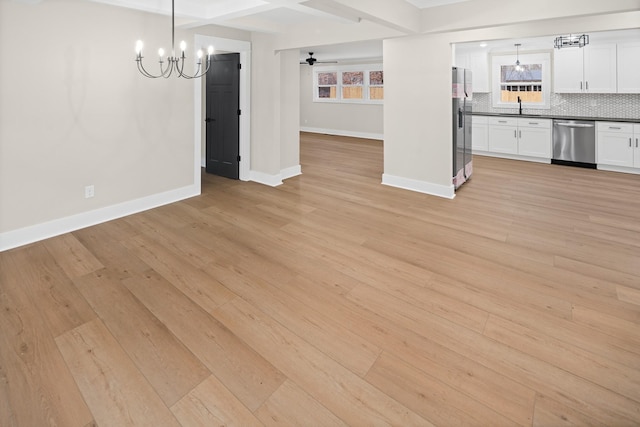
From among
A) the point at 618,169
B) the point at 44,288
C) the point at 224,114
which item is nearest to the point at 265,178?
the point at 224,114

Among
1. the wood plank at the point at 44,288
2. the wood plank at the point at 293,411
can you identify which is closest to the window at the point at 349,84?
the wood plank at the point at 44,288

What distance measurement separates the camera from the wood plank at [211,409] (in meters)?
1.68

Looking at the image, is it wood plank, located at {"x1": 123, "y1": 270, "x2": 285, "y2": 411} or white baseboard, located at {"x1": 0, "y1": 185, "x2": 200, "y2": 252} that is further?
white baseboard, located at {"x1": 0, "y1": 185, "x2": 200, "y2": 252}

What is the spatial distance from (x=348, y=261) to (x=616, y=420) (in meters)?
2.04

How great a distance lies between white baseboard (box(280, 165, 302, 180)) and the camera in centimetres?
632

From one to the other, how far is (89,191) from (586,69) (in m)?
8.26

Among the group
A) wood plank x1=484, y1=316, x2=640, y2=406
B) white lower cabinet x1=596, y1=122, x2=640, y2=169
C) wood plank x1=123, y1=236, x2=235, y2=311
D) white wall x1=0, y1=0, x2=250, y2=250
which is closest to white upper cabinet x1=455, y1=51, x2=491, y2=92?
white lower cabinet x1=596, y1=122, x2=640, y2=169

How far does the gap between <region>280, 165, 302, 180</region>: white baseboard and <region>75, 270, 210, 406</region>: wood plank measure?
3.68 meters

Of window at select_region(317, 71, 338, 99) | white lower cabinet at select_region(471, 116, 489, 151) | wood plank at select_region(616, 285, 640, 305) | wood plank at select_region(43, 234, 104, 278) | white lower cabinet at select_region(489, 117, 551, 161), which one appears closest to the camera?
wood plank at select_region(616, 285, 640, 305)

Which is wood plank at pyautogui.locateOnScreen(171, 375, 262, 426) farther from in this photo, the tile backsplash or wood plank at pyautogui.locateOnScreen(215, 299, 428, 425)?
the tile backsplash

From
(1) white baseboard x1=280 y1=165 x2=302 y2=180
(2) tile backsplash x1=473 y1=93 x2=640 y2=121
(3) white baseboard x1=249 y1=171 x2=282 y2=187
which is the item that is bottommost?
(3) white baseboard x1=249 y1=171 x2=282 y2=187

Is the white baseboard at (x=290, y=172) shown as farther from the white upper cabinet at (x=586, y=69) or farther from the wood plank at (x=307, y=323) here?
the white upper cabinet at (x=586, y=69)

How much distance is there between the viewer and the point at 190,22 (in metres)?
4.46

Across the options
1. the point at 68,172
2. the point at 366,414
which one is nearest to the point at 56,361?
the point at 366,414
